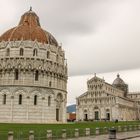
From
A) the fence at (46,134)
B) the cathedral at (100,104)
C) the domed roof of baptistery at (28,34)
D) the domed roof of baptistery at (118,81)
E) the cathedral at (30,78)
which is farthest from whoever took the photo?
the domed roof of baptistery at (118,81)

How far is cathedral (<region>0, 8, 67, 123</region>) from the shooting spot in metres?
56.0

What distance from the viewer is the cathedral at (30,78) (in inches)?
2203

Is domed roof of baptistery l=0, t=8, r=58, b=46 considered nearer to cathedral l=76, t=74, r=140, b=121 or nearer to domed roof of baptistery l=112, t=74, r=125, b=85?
cathedral l=76, t=74, r=140, b=121

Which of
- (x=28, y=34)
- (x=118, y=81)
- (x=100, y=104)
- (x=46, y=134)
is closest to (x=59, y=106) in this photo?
(x=28, y=34)

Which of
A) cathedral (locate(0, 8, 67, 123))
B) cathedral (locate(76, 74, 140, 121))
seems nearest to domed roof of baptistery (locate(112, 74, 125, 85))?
cathedral (locate(76, 74, 140, 121))

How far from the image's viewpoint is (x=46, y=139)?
77.0 ft

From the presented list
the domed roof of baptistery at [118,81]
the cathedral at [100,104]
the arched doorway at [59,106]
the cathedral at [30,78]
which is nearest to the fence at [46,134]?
the cathedral at [30,78]

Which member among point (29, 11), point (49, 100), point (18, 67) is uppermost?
Result: point (29, 11)

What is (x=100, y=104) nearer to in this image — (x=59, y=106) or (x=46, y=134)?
(x=59, y=106)

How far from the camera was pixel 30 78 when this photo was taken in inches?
2255

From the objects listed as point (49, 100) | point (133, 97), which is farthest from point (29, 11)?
point (133, 97)

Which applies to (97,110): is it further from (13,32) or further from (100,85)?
(13,32)

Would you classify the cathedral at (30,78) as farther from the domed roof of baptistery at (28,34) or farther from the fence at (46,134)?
the fence at (46,134)

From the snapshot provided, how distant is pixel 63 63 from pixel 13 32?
43.1 feet
